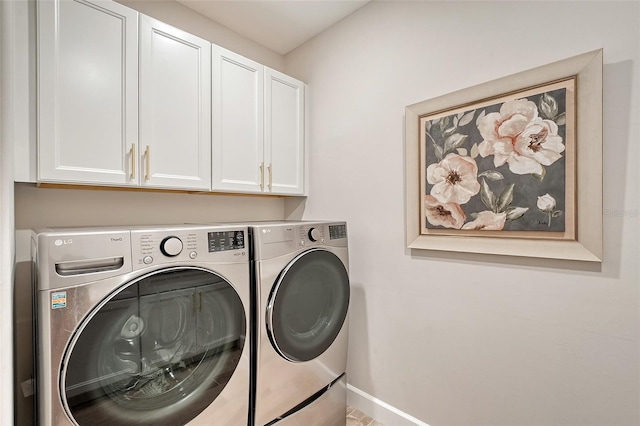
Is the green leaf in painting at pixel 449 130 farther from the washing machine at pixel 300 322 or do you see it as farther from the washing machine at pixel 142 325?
the washing machine at pixel 142 325

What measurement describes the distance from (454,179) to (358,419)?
1.52 metres

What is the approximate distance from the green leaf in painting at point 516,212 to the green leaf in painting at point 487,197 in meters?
0.06

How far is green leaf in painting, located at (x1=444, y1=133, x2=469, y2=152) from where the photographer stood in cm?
148

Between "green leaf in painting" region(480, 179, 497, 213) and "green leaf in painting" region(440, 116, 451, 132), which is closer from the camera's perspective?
"green leaf in painting" region(480, 179, 497, 213)

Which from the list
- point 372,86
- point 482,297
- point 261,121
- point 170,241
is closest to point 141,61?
point 261,121

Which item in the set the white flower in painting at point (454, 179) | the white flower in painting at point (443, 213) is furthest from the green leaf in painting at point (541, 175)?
the white flower in painting at point (443, 213)

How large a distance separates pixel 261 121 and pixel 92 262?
128cm

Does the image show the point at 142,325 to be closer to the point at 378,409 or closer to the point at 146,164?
the point at 146,164

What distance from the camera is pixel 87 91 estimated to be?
51.8 inches

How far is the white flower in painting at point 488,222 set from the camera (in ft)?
4.48

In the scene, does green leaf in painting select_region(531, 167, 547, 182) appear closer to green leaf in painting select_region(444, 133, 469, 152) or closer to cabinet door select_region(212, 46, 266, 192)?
green leaf in painting select_region(444, 133, 469, 152)

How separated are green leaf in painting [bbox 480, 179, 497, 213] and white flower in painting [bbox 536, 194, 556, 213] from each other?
167 millimetres

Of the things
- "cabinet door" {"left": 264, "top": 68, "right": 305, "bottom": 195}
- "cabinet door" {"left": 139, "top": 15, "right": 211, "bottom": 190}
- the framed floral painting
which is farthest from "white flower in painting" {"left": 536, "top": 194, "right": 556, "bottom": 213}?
"cabinet door" {"left": 139, "top": 15, "right": 211, "bottom": 190}

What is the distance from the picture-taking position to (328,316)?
1697 millimetres
